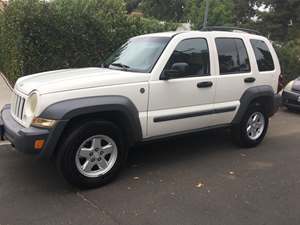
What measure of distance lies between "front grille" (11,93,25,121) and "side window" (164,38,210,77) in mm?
1863

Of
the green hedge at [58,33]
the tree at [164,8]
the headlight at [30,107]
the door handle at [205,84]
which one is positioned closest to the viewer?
the headlight at [30,107]

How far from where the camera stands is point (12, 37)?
8656 millimetres

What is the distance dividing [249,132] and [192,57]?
1.81 metres

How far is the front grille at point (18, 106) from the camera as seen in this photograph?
4391 mm

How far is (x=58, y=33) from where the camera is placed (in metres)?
8.50

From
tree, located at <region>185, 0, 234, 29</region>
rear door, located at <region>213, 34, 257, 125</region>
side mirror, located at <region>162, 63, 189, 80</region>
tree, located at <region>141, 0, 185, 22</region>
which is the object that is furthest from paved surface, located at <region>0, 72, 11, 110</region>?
tree, located at <region>141, 0, 185, 22</region>

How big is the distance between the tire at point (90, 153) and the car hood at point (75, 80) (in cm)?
47

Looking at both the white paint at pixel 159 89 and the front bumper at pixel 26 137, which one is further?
the white paint at pixel 159 89

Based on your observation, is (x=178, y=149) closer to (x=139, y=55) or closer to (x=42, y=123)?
(x=139, y=55)

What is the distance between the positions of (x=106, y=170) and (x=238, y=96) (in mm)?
2450

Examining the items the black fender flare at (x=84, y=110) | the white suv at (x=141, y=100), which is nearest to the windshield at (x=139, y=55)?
the white suv at (x=141, y=100)

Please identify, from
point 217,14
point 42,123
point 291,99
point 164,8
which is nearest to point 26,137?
point 42,123

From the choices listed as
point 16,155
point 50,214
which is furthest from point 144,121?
point 16,155

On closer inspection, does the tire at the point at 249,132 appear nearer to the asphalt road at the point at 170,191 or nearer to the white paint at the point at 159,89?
the asphalt road at the point at 170,191
